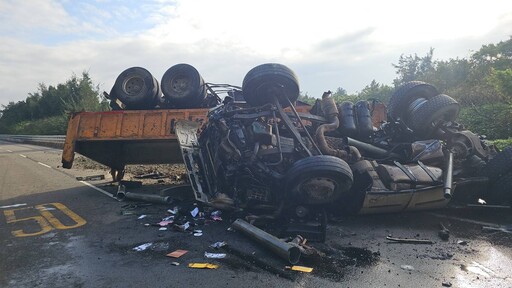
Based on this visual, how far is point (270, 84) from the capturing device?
6.10 m

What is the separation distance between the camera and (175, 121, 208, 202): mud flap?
19.2ft

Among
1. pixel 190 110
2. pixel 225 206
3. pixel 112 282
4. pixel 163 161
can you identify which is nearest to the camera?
pixel 112 282

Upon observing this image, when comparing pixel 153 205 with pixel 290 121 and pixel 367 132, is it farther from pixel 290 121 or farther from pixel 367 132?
pixel 367 132

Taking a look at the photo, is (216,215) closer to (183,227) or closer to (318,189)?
(183,227)

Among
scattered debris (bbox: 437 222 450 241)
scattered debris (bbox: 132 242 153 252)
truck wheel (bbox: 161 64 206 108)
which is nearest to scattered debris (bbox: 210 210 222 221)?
scattered debris (bbox: 132 242 153 252)

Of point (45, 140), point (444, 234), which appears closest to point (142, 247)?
point (444, 234)

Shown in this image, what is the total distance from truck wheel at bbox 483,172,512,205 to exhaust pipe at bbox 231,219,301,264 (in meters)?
3.71

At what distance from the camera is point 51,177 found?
10930 mm

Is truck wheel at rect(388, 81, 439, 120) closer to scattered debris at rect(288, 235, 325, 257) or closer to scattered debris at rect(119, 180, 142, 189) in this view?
scattered debris at rect(288, 235, 325, 257)

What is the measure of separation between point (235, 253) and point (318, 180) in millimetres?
1416

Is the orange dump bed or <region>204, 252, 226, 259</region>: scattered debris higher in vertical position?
the orange dump bed

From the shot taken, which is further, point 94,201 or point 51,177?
point 51,177

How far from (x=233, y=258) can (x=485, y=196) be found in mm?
4263

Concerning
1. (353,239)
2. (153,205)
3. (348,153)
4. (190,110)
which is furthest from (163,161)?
(353,239)
